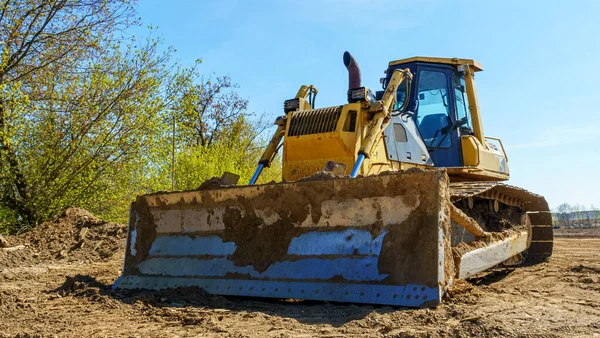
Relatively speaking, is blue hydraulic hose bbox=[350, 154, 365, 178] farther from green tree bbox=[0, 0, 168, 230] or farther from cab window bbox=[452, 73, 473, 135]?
green tree bbox=[0, 0, 168, 230]

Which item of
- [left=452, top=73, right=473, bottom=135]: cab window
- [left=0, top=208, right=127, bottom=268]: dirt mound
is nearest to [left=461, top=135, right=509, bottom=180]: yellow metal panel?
[left=452, top=73, right=473, bottom=135]: cab window

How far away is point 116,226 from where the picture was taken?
10.4m

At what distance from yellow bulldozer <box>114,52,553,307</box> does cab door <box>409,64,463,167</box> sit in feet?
0.05

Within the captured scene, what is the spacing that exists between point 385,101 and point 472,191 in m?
1.32

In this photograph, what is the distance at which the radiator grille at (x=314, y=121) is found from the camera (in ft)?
21.1

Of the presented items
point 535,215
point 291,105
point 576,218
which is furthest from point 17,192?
point 576,218

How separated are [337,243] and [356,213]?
0.30 meters

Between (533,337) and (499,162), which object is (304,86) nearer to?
(499,162)

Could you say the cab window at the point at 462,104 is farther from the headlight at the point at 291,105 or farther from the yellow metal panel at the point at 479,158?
the headlight at the point at 291,105

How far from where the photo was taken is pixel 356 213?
5.07 metres

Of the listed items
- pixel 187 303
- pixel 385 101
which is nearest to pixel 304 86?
pixel 385 101

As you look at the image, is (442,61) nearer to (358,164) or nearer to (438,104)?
(438,104)

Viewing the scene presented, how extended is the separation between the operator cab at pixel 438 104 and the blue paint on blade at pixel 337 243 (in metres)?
2.71

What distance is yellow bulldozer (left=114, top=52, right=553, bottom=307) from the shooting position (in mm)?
4727
